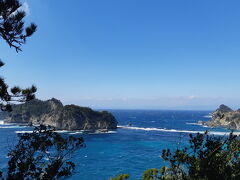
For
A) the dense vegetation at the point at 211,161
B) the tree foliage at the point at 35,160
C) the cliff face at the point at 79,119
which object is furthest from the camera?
the cliff face at the point at 79,119

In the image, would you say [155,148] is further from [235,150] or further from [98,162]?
[235,150]

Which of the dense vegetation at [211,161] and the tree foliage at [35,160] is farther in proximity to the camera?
the dense vegetation at [211,161]

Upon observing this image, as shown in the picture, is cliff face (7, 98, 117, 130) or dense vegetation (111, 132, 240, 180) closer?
dense vegetation (111, 132, 240, 180)

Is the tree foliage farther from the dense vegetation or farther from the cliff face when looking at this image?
the cliff face

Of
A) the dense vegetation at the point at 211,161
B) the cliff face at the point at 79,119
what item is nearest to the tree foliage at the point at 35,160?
the dense vegetation at the point at 211,161

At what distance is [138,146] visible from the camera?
233 feet

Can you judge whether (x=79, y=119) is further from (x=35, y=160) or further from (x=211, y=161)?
(x=211, y=161)

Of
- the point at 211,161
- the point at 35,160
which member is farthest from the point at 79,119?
the point at 211,161

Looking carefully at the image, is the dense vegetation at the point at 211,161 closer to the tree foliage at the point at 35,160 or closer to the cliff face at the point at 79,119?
the tree foliage at the point at 35,160

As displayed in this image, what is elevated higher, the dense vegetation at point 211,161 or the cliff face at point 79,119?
the dense vegetation at point 211,161

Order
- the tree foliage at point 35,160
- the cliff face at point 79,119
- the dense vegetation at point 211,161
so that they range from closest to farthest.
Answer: the tree foliage at point 35,160 → the dense vegetation at point 211,161 → the cliff face at point 79,119

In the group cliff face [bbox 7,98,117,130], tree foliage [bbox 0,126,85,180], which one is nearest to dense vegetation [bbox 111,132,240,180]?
tree foliage [bbox 0,126,85,180]

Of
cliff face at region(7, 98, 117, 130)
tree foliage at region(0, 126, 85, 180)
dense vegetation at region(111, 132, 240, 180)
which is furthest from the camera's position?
cliff face at region(7, 98, 117, 130)

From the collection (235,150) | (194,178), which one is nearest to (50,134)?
(194,178)
